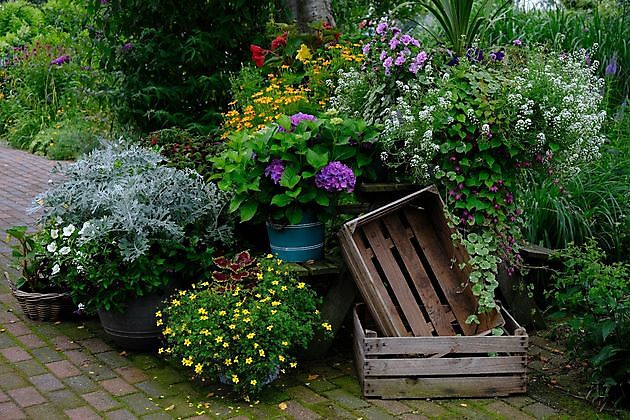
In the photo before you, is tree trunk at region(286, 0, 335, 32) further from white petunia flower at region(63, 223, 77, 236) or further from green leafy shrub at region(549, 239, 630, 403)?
green leafy shrub at region(549, 239, 630, 403)

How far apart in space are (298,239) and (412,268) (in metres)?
0.65

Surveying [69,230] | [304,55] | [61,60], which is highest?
[61,60]

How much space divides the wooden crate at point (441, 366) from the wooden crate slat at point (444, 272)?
35cm

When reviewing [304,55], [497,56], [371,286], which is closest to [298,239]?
[371,286]

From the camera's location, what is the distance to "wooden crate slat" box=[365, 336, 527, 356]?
3934mm

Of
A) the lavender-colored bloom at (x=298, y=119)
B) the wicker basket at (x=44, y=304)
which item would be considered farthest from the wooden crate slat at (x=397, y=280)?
the wicker basket at (x=44, y=304)

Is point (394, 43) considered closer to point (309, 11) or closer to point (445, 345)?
point (445, 345)

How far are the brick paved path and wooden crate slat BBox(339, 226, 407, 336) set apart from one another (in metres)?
0.37

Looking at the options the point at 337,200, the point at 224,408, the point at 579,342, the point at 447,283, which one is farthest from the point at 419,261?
the point at 224,408

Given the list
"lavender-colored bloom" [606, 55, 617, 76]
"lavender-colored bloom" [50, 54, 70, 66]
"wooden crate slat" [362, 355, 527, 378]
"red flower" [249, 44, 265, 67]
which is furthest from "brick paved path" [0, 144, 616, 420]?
"lavender-colored bloom" [50, 54, 70, 66]

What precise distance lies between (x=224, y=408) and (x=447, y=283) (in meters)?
1.41

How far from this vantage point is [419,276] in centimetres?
444

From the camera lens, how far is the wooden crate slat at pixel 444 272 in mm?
4383

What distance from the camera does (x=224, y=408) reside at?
3.89 meters
